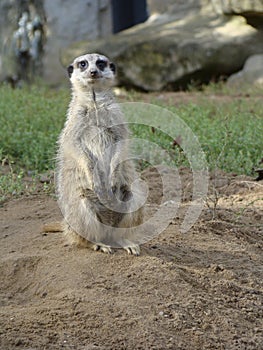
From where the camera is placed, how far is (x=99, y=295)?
11.3ft

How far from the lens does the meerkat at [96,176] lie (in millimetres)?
3980

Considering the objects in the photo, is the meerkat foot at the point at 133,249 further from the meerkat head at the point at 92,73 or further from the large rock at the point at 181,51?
the large rock at the point at 181,51

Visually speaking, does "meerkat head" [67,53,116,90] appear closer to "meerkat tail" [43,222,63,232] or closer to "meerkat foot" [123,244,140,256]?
"meerkat tail" [43,222,63,232]

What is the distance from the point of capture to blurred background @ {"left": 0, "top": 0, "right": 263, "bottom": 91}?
9711mm

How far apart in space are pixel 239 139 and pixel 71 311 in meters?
3.47

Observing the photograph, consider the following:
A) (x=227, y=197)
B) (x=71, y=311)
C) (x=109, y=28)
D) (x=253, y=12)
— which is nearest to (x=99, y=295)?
(x=71, y=311)

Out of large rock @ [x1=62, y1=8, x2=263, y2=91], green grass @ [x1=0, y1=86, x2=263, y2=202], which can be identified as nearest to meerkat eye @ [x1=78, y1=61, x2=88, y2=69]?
green grass @ [x1=0, y1=86, x2=263, y2=202]

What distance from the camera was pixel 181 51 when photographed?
984cm

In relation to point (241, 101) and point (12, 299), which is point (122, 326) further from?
point (241, 101)

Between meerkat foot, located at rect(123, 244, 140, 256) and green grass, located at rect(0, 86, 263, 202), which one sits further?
green grass, located at rect(0, 86, 263, 202)

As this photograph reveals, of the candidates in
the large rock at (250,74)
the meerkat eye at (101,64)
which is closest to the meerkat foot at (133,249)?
the meerkat eye at (101,64)

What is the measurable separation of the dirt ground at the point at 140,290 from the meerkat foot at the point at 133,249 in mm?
Answer: 45

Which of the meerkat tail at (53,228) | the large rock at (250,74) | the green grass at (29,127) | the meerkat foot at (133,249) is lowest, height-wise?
the large rock at (250,74)

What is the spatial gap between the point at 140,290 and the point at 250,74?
6341 mm
